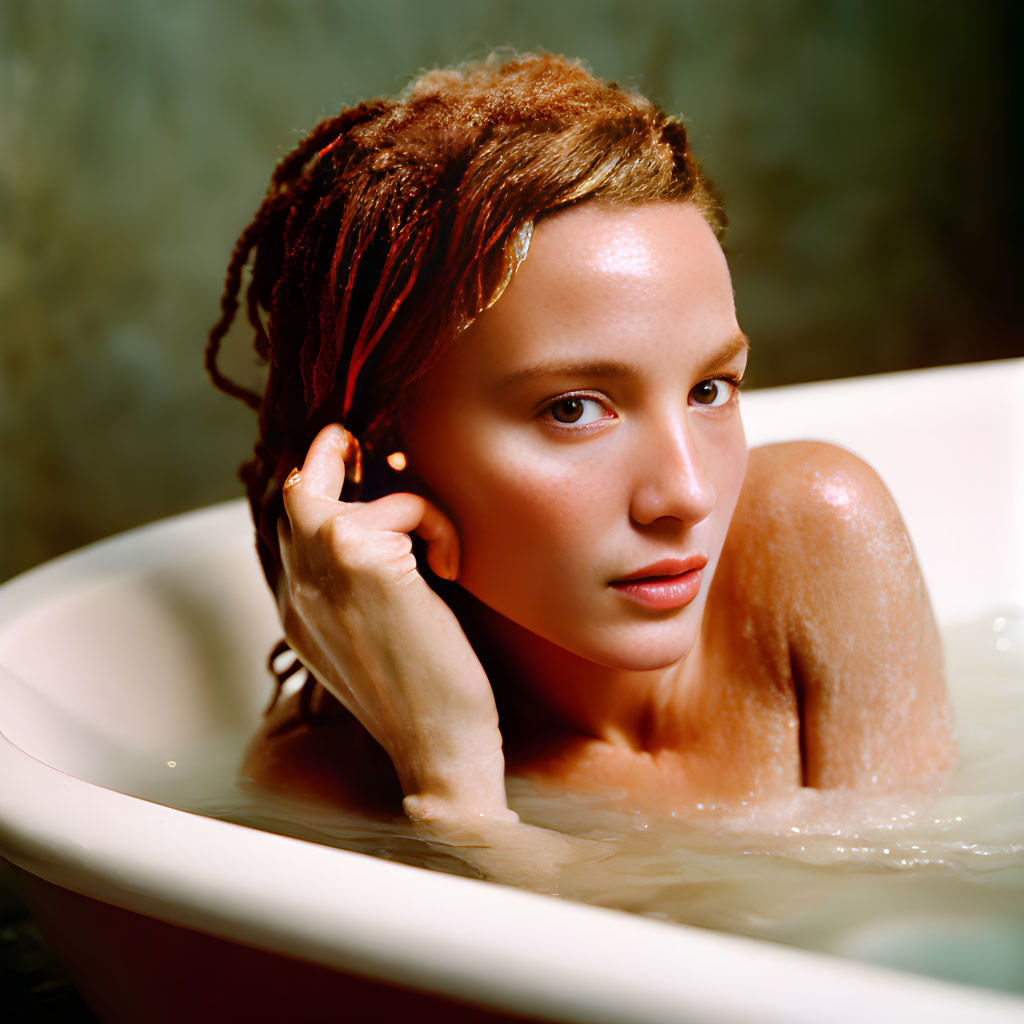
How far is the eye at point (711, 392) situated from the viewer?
78cm

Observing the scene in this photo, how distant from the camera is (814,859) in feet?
2.73

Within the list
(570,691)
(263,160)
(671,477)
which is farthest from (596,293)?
(263,160)

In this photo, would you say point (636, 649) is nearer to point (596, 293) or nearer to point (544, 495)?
point (544, 495)

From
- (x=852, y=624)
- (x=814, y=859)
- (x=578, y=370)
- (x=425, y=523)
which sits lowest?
(x=814, y=859)

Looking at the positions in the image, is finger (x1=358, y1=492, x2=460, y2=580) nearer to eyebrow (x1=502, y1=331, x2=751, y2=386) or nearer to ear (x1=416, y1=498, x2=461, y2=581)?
ear (x1=416, y1=498, x2=461, y2=581)

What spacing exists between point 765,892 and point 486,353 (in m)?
0.36

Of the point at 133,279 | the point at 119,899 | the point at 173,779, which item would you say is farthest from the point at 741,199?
the point at 119,899

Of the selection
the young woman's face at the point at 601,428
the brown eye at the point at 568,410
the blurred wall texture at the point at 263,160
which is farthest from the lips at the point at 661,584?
the blurred wall texture at the point at 263,160

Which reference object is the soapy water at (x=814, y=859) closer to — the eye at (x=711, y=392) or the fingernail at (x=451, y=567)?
the fingernail at (x=451, y=567)

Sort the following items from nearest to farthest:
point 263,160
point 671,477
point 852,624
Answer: point 671,477 < point 852,624 < point 263,160

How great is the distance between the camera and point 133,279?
7.33ft

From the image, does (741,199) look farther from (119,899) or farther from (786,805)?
(119,899)

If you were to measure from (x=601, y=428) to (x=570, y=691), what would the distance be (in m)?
0.26

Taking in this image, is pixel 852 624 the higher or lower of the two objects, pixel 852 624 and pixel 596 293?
the lower
